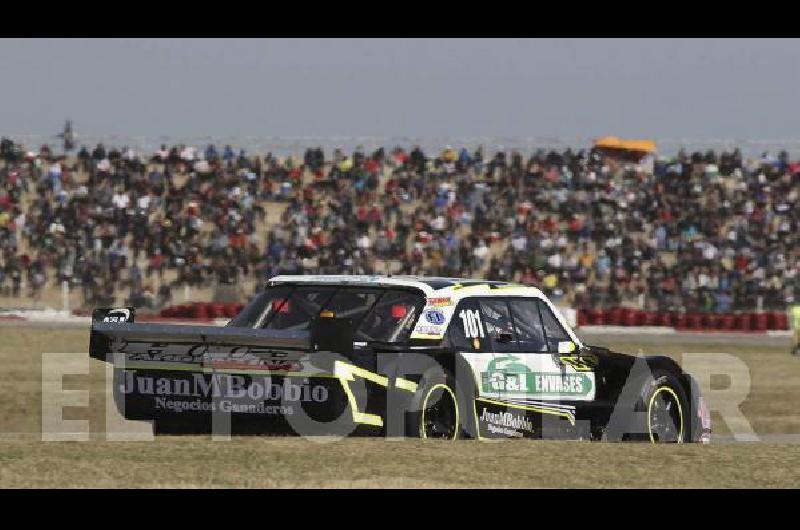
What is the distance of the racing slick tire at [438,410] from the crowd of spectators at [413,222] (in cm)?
2713

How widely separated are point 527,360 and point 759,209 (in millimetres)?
30692

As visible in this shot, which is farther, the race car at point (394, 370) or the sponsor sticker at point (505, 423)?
the sponsor sticker at point (505, 423)

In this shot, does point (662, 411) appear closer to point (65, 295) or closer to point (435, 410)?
point (435, 410)

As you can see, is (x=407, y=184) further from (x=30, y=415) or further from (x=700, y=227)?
(x=30, y=415)

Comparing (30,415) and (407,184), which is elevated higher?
(407,184)

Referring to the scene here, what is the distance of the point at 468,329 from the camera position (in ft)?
39.3

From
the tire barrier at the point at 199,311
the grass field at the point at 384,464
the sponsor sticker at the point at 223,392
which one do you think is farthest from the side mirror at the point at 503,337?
the tire barrier at the point at 199,311

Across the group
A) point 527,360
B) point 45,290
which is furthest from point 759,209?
point 527,360

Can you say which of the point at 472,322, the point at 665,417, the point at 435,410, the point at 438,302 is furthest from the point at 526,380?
the point at 665,417

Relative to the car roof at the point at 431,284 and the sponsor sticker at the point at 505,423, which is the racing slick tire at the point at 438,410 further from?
the car roof at the point at 431,284

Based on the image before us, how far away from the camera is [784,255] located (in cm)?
3991

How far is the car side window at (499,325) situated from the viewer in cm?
1217

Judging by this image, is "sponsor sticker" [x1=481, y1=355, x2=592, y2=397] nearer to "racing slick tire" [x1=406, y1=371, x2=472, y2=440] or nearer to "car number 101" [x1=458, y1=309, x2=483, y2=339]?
"car number 101" [x1=458, y1=309, x2=483, y2=339]
